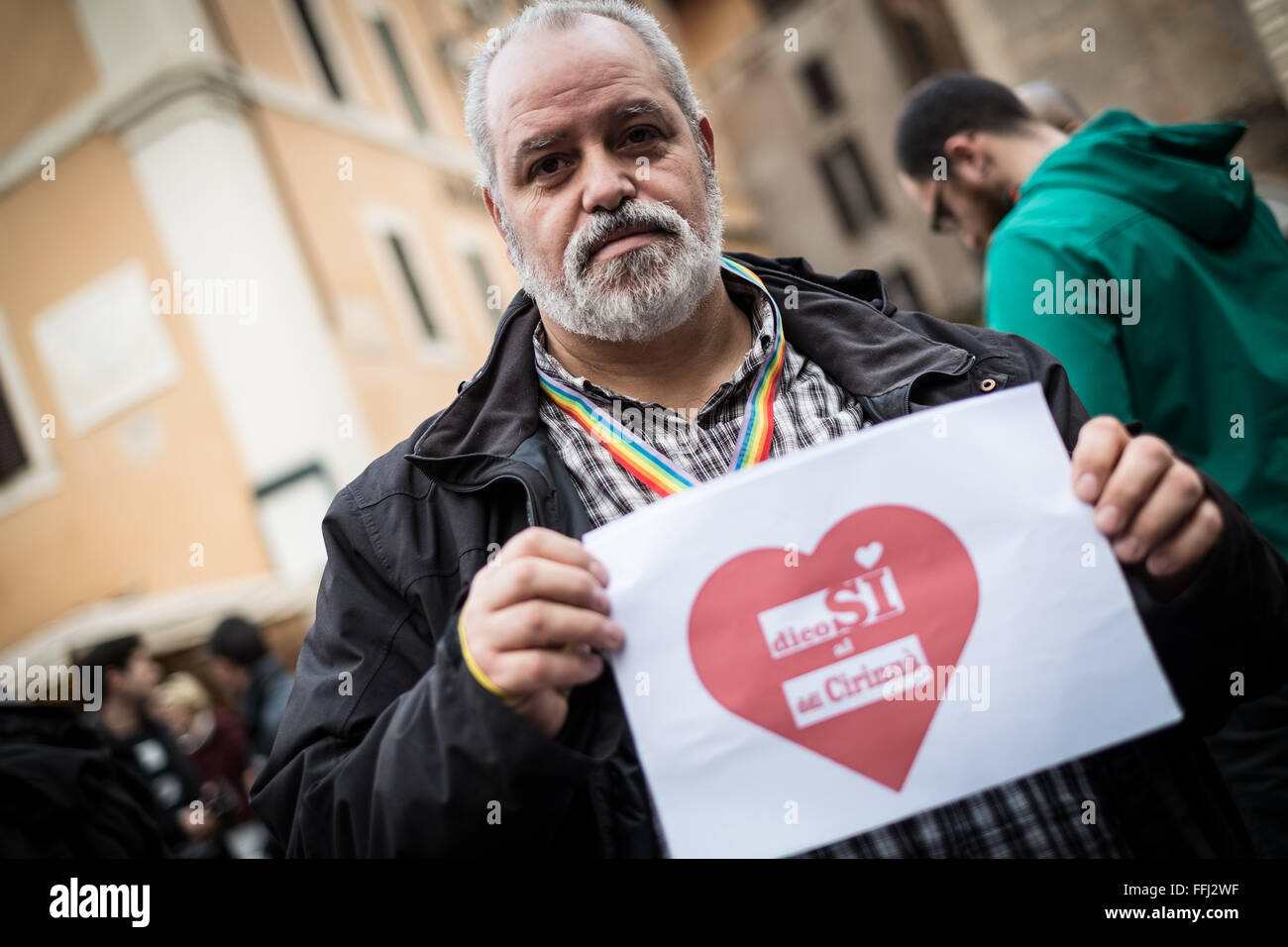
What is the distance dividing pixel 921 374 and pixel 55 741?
10.0 ft

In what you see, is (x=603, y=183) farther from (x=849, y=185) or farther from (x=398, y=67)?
(x=849, y=185)

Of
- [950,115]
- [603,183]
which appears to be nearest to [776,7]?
[950,115]

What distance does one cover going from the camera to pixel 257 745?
5188 mm

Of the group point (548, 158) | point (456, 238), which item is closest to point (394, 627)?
point (548, 158)

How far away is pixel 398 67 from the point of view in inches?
611

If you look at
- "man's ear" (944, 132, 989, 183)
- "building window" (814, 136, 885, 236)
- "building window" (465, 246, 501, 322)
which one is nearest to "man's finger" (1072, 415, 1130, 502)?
"man's ear" (944, 132, 989, 183)

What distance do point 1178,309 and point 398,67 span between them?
1554 cm

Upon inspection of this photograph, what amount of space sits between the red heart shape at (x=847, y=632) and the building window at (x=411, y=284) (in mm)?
12935

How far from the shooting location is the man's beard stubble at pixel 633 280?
172cm

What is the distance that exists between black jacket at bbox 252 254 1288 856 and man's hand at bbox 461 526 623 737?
47 millimetres

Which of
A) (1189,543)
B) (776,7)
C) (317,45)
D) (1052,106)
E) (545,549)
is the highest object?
(776,7)

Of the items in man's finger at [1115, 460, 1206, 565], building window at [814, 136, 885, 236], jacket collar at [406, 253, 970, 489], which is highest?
building window at [814, 136, 885, 236]

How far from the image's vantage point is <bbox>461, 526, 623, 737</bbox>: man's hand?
3.85 ft

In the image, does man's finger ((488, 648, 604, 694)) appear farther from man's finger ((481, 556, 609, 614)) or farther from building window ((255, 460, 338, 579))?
building window ((255, 460, 338, 579))
